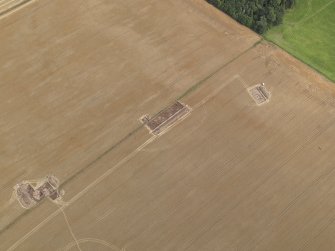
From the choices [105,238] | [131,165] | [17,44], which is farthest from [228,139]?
[17,44]

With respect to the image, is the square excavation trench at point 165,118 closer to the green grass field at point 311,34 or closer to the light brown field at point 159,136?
the light brown field at point 159,136

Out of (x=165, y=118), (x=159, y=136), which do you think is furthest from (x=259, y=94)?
(x=159, y=136)

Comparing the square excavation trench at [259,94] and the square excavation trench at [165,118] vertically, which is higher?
the square excavation trench at [165,118]

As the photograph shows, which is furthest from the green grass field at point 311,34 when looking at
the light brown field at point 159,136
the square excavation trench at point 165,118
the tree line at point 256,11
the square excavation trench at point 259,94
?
the square excavation trench at point 165,118

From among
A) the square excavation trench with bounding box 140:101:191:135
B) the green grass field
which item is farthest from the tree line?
the square excavation trench with bounding box 140:101:191:135

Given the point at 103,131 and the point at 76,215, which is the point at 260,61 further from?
the point at 76,215
